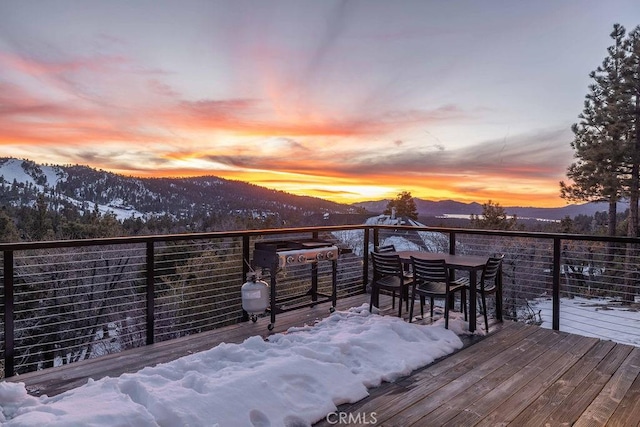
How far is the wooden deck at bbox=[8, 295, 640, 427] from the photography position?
2301 millimetres

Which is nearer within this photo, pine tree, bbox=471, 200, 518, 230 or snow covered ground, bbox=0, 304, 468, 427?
snow covered ground, bbox=0, 304, 468, 427

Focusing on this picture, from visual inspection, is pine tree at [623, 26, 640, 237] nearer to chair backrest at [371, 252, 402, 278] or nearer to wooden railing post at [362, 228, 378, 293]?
wooden railing post at [362, 228, 378, 293]

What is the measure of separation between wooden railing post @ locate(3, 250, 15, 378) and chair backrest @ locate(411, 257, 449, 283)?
3.41 m

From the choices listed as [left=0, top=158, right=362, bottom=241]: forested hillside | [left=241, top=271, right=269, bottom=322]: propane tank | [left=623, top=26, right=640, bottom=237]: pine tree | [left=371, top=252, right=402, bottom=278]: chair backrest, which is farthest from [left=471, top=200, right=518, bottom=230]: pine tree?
[left=241, top=271, right=269, bottom=322]: propane tank

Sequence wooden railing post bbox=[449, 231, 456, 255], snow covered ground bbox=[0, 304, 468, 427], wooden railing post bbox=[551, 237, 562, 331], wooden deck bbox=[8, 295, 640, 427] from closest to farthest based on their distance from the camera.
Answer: snow covered ground bbox=[0, 304, 468, 427], wooden deck bbox=[8, 295, 640, 427], wooden railing post bbox=[551, 237, 562, 331], wooden railing post bbox=[449, 231, 456, 255]

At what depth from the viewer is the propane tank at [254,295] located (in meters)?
4.02

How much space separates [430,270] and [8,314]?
11.6 feet

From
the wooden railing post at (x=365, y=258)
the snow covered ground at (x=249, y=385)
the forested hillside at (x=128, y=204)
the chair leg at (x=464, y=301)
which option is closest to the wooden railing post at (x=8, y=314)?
the snow covered ground at (x=249, y=385)

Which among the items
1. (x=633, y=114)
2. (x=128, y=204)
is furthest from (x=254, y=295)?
(x=633, y=114)

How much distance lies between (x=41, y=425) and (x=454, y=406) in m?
2.23

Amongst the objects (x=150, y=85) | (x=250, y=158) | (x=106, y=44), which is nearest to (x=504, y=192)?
(x=250, y=158)

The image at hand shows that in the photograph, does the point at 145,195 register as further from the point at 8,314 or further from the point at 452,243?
the point at 452,243

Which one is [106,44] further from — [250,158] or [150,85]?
[250,158]

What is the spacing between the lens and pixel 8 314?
2.93 metres
